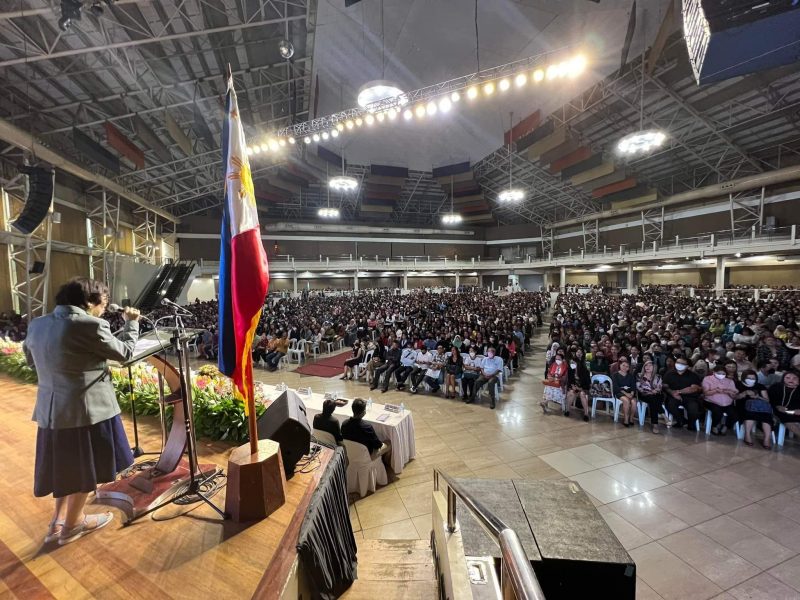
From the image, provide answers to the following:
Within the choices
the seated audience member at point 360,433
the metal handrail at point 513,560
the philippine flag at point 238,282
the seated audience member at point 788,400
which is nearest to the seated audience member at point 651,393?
the seated audience member at point 788,400

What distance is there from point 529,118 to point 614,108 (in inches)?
172

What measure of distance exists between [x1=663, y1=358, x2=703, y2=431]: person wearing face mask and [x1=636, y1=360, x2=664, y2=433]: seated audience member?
132 millimetres

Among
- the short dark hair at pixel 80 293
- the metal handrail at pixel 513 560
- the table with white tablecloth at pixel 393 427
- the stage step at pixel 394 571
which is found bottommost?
the stage step at pixel 394 571

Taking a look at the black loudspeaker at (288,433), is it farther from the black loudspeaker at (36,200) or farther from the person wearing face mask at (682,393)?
the black loudspeaker at (36,200)

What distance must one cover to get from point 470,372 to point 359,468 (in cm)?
340

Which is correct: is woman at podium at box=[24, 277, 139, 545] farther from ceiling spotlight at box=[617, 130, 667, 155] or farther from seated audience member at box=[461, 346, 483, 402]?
ceiling spotlight at box=[617, 130, 667, 155]

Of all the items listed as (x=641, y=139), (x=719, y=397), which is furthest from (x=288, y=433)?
(x=641, y=139)

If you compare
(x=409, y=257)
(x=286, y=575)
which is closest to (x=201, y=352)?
(x=286, y=575)

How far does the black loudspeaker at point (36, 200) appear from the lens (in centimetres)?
876

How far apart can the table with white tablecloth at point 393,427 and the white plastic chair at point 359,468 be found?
346 millimetres

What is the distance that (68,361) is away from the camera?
1706 millimetres

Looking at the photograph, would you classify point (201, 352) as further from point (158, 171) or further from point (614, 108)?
point (614, 108)

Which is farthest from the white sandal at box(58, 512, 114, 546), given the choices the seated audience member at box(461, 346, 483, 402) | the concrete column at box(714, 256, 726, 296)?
the concrete column at box(714, 256, 726, 296)

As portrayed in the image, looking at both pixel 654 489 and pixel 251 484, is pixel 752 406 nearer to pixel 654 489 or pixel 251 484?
pixel 654 489
